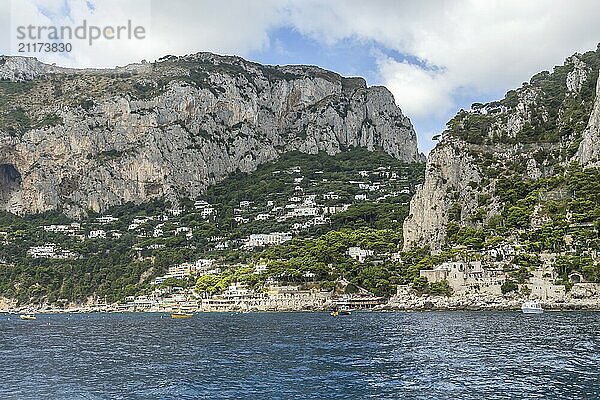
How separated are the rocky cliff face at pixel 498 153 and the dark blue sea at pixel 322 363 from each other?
4174 centimetres

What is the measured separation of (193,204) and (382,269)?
80353 millimetres

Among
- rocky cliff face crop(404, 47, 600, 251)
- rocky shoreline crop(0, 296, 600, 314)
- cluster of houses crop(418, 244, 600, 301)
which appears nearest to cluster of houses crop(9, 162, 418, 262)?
rocky cliff face crop(404, 47, 600, 251)

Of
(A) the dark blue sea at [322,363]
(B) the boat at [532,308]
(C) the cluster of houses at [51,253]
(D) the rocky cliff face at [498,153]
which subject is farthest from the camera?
(C) the cluster of houses at [51,253]

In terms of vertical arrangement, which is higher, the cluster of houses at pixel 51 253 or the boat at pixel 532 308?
the cluster of houses at pixel 51 253

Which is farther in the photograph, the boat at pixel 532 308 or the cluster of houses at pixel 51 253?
the cluster of houses at pixel 51 253

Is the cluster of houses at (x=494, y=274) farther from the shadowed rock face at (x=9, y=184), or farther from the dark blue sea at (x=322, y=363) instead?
the shadowed rock face at (x=9, y=184)

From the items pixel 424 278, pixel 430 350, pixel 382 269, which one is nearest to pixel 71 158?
pixel 382 269

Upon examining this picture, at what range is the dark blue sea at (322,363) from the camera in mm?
29922

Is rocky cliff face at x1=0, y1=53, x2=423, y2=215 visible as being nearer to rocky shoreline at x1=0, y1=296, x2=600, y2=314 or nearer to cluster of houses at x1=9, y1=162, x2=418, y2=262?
cluster of houses at x1=9, y1=162, x2=418, y2=262

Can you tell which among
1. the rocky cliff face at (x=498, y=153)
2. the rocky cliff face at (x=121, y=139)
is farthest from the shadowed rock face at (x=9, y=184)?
the rocky cliff face at (x=498, y=153)

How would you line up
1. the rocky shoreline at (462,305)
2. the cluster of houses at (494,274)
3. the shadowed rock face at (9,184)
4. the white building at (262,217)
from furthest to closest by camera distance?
the shadowed rock face at (9,184) → the white building at (262,217) → the cluster of houses at (494,274) → the rocky shoreline at (462,305)

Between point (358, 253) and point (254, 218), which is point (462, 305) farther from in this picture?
point (254, 218)

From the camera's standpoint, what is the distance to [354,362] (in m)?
38.1

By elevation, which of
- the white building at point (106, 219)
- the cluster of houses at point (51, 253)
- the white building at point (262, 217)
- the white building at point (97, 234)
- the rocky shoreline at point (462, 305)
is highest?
the white building at point (106, 219)
